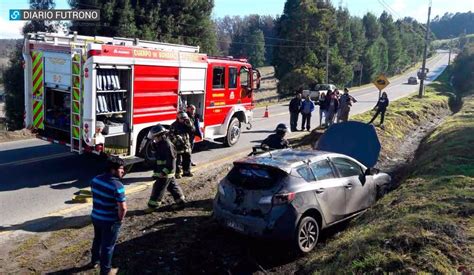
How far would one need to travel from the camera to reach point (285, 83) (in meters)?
48.3

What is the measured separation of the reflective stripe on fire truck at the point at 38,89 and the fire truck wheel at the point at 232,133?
5988mm

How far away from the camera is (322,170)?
24.4 feet

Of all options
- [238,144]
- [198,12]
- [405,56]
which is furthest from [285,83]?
[405,56]

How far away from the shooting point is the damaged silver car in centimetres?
655

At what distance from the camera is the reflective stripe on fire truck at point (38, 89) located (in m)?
10.3

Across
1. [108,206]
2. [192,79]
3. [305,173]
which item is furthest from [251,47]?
[108,206]

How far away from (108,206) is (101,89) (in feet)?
15.2

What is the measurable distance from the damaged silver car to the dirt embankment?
1.17 ft

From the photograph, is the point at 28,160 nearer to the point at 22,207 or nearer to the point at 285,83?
the point at 22,207

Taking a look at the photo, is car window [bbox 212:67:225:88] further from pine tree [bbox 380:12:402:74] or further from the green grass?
pine tree [bbox 380:12:402:74]

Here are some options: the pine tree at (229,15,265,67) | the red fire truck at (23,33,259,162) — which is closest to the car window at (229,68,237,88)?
the red fire truck at (23,33,259,162)

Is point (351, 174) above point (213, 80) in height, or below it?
below

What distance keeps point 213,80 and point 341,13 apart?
5566 cm

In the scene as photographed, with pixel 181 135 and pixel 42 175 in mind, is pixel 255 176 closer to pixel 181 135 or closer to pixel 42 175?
pixel 181 135
